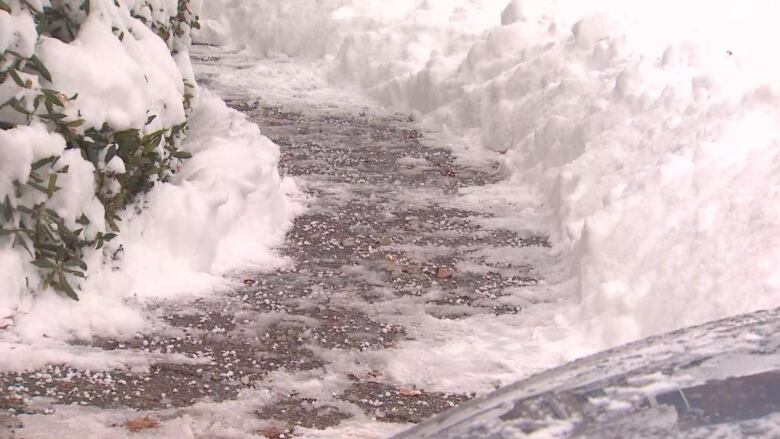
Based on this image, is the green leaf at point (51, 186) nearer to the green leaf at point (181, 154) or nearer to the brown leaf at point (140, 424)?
the brown leaf at point (140, 424)

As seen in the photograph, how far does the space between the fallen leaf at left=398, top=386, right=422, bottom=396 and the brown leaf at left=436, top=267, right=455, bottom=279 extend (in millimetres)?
1385

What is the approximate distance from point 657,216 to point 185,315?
2.54 m

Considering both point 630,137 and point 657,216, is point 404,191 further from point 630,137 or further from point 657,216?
point 657,216

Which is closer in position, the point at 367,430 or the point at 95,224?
the point at 367,430

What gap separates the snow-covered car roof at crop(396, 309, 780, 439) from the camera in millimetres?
1413

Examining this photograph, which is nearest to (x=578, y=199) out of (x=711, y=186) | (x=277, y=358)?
(x=711, y=186)

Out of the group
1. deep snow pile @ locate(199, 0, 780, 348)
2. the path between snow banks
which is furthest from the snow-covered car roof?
deep snow pile @ locate(199, 0, 780, 348)

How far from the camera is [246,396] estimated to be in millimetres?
3971

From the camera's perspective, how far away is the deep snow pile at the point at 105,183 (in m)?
4.27

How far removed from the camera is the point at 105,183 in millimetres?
4766

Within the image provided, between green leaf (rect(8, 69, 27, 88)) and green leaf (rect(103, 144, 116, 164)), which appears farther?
green leaf (rect(103, 144, 116, 164))

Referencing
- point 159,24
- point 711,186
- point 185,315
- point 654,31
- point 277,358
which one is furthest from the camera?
point 654,31

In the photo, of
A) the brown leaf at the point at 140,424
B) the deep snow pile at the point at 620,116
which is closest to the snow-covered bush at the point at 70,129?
the brown leaf at the point at 140,424

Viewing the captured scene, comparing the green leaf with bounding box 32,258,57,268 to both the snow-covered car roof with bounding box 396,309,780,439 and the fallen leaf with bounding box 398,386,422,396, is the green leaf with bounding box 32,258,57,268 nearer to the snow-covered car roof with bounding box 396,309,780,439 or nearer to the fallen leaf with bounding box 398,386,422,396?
the fallen leaf with bounding box 398,386,422,396
